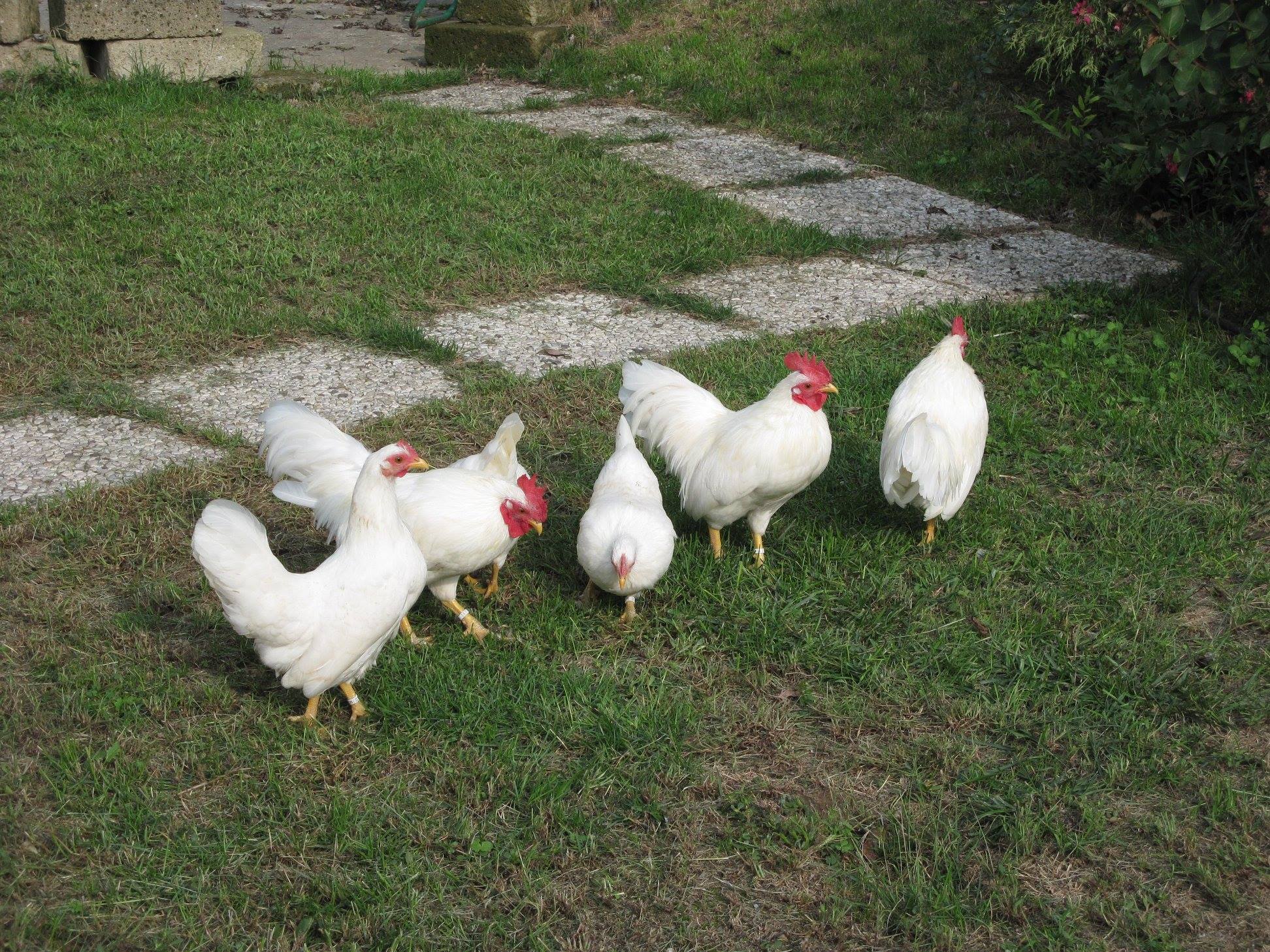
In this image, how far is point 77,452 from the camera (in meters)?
4.76

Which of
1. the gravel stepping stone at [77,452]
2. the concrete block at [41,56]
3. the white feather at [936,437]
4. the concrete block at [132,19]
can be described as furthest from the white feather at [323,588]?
the concrete block at [132,19]

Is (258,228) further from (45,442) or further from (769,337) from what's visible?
(769,337)

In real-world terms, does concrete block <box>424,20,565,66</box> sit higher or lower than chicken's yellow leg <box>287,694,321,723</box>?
higher

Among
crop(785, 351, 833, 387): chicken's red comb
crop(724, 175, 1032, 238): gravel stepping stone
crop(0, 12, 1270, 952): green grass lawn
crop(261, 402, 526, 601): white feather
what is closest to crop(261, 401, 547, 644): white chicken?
crop(261, 402, 526, 601): white feather

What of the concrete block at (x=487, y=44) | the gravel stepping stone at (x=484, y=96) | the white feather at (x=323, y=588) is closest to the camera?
the white feather at (x=323, y=588)

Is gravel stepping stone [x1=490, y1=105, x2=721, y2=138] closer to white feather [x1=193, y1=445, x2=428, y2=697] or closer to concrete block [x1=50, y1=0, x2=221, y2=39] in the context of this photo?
concrete block [x1=50, y1=0, x2=221, y2=39]

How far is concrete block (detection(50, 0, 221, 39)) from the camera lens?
8.90 meters

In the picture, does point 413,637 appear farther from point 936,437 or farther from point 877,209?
point 877,209

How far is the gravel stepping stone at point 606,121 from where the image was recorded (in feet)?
30.5

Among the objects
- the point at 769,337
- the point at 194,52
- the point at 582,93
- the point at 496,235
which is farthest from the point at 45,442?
the point at 582,93

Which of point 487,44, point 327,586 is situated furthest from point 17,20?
point 327,586

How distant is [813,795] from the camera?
3.19m

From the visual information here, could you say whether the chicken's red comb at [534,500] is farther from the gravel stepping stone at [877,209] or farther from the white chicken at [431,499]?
the gravel stepping stone at [877,209]

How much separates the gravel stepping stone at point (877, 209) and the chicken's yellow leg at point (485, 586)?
4166 mm
